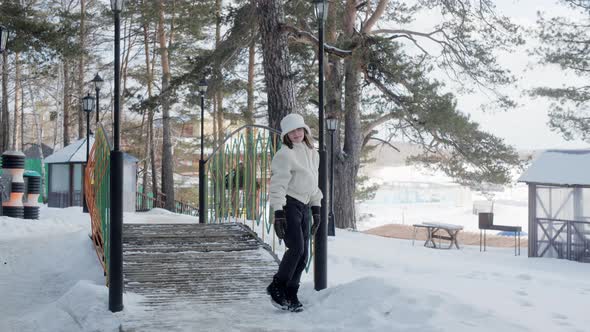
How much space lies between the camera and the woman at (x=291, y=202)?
4773mm

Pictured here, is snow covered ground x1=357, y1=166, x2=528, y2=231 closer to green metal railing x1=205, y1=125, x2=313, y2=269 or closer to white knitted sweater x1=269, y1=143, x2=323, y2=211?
green metal railing x1=205, y1=125, x2=313, y2=269

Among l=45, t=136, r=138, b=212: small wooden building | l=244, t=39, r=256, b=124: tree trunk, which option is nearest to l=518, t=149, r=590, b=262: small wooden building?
l=244, t=39, r=256, b=124: tree trunk

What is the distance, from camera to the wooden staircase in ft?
17.1

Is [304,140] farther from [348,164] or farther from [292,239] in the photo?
[348,164]

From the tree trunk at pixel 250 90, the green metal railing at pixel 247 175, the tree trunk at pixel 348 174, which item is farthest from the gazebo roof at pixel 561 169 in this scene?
the tree trunk at pixel 250 90

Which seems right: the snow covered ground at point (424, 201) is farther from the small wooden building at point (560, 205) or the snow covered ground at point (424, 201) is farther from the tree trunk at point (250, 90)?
the small wooden building at point (560, 205)

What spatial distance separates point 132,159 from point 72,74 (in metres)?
14.4

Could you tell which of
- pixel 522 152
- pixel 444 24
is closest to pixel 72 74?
pixel 444 24

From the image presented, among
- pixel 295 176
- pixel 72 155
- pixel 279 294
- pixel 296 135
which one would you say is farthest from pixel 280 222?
pixel 72 155

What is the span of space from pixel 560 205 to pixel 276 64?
10581mm

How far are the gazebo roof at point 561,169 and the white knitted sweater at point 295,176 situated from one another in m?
13.6

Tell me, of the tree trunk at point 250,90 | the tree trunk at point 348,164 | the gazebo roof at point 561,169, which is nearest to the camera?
the gazebo roof at point 561,169

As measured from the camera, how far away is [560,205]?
17.0m

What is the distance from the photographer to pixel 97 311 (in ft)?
15.9
